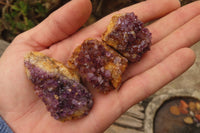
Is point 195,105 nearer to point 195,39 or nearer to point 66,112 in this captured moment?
point 195,39

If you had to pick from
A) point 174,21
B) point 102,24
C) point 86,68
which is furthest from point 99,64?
point 174,21

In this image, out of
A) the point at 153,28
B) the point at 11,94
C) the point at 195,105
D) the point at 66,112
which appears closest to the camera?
the point at 66,112

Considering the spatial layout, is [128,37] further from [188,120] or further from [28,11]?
[28,11]

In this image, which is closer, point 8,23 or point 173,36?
point 173,36

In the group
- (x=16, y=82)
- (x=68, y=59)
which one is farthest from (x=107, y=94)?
(x=16, y=82)

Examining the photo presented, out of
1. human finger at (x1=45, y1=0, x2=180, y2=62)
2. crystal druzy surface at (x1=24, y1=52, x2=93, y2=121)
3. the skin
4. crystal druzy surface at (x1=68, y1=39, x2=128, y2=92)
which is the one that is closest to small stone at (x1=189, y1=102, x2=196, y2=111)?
the skin
